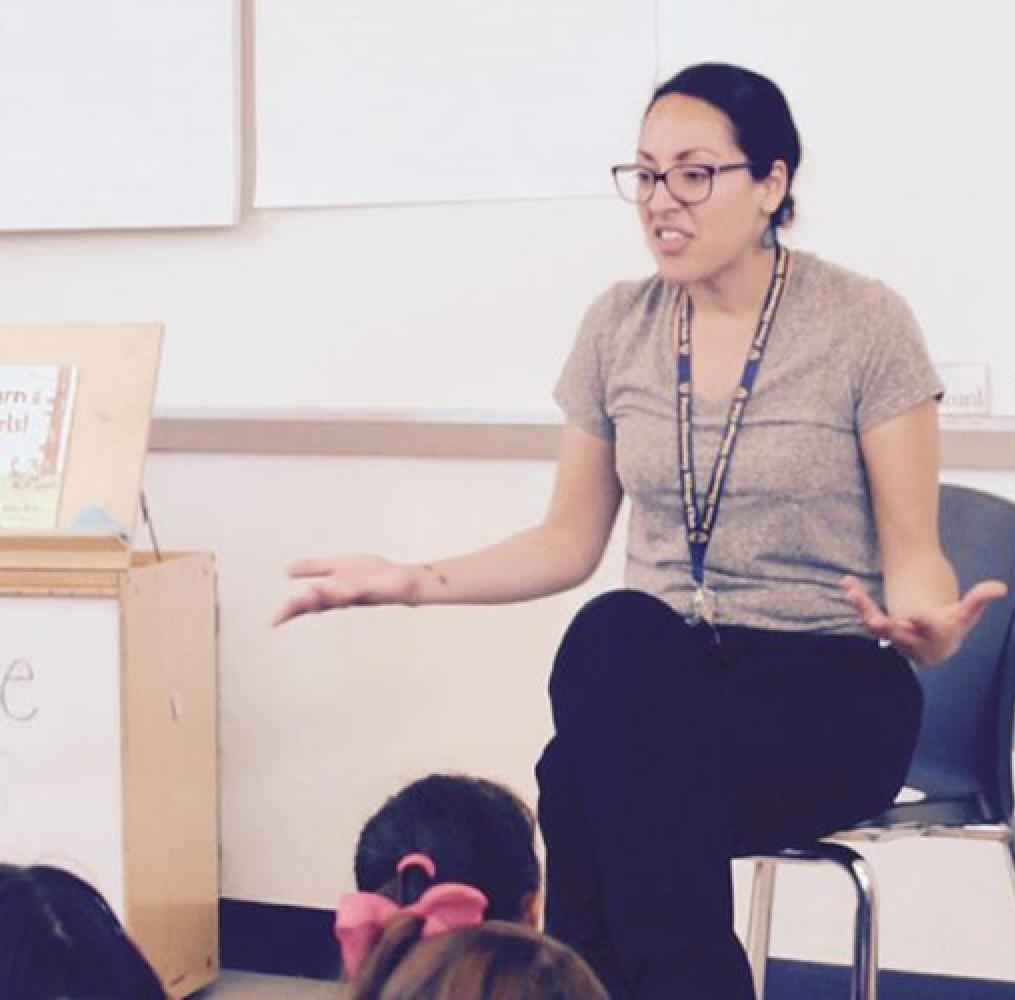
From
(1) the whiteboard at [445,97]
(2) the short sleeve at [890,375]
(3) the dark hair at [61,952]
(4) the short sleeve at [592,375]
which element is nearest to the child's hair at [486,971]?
(3) the dark hair at [61,952]

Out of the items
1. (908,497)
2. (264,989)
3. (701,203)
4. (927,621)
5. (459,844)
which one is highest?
(701,203)

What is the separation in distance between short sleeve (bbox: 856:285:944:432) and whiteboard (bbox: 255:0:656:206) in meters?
0.81

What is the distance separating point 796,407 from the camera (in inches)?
70.4

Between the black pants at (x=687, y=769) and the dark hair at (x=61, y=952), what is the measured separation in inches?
21.2

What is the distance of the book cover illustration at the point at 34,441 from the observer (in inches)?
95.3

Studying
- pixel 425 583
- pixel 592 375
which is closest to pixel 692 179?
pixel 592 375

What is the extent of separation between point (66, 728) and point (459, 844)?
2.86ft

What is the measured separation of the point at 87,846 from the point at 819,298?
1253 mm

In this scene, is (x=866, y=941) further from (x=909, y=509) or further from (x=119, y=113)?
(x=119, y=113)

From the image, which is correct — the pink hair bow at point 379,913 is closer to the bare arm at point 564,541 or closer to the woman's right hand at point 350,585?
the woman's right hand at point 350,585

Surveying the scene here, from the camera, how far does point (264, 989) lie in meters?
2.75

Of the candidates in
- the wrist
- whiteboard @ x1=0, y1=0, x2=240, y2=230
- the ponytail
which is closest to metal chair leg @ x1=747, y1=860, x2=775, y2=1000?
the wrist

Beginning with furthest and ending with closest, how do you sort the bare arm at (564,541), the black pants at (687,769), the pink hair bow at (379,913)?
the bare arm at (564,541)
the black pants at (687,769)
the pink hair bow at (379,913)

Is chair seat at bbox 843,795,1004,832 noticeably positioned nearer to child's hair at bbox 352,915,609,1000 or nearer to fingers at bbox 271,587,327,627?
fingers at bbox 271,587,327,627
